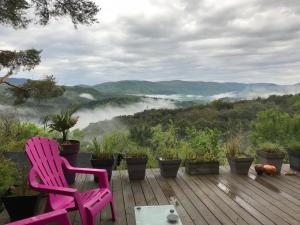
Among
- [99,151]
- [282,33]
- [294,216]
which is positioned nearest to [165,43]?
[282,33]

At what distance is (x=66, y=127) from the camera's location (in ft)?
14.7

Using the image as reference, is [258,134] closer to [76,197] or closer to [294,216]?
[294,216]

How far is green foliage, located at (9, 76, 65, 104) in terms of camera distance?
20.8 feet

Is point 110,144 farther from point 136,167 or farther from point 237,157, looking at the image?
point 237,157

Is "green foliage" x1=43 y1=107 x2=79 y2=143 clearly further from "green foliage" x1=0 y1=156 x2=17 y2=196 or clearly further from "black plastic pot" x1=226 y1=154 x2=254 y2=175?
"black plastic pot" x1=226 y1=154 x2=254 y2=175

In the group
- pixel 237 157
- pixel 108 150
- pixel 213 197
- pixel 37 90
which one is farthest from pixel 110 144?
pixel 37 90

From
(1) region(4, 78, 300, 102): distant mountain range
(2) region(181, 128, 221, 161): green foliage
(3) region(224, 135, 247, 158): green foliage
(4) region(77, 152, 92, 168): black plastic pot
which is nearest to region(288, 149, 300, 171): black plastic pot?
(3) region(224, 135, 247, 158): green foliage

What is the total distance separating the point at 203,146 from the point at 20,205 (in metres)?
3.16

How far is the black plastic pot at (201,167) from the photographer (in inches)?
199

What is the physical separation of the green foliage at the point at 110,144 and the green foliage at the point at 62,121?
0.43 m

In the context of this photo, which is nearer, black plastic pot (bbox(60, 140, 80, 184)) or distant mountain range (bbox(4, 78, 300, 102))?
black plastic pot (bbox(60, 140, 80, 184))

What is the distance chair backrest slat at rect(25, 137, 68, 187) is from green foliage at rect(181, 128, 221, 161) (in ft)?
7.73

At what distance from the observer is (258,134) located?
11.8 meters

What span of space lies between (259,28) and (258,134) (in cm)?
368
